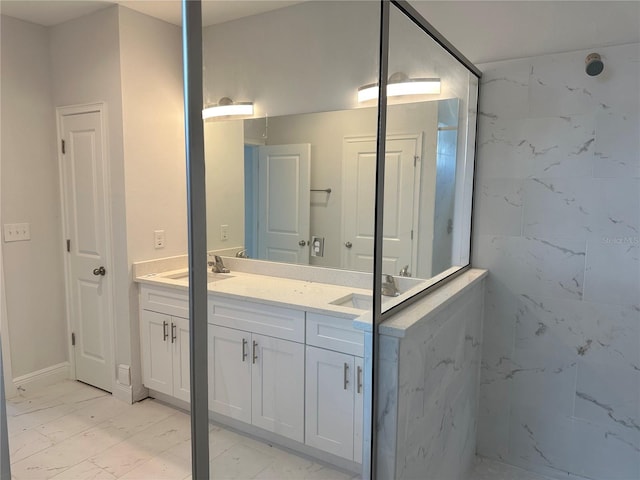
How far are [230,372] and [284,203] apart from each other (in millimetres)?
1225

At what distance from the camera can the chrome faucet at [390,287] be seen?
1.83 m

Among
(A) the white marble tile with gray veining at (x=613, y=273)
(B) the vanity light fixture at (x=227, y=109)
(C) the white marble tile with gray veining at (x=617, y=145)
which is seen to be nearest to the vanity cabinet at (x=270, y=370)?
(B) the vanity light fixture at (x=227, y=109)

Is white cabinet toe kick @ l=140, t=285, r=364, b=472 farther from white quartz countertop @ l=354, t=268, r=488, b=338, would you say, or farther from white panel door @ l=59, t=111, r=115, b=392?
white panel door @ l=59, t=111, r=115, b=392

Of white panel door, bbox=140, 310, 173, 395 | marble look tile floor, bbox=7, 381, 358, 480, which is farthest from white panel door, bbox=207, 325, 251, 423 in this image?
white panel door, bbox=140, 310, 173, 395

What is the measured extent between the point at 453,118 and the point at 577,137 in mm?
597

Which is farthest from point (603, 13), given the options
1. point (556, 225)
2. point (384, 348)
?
point (384, 348)

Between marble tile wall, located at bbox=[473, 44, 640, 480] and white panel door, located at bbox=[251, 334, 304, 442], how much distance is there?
105 cm

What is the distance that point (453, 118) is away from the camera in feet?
7.63

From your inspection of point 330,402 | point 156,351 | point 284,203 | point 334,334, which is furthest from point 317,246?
point 156,351

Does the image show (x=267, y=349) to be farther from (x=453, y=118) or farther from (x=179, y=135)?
(x=179, y=135)

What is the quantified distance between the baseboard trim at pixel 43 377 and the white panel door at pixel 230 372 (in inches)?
79.3

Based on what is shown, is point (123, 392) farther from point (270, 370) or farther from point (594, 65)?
point (594, 65)

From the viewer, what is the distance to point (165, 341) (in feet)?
9.21

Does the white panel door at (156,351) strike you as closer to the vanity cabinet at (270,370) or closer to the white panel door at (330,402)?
the vanity cabinet at (270,370)
